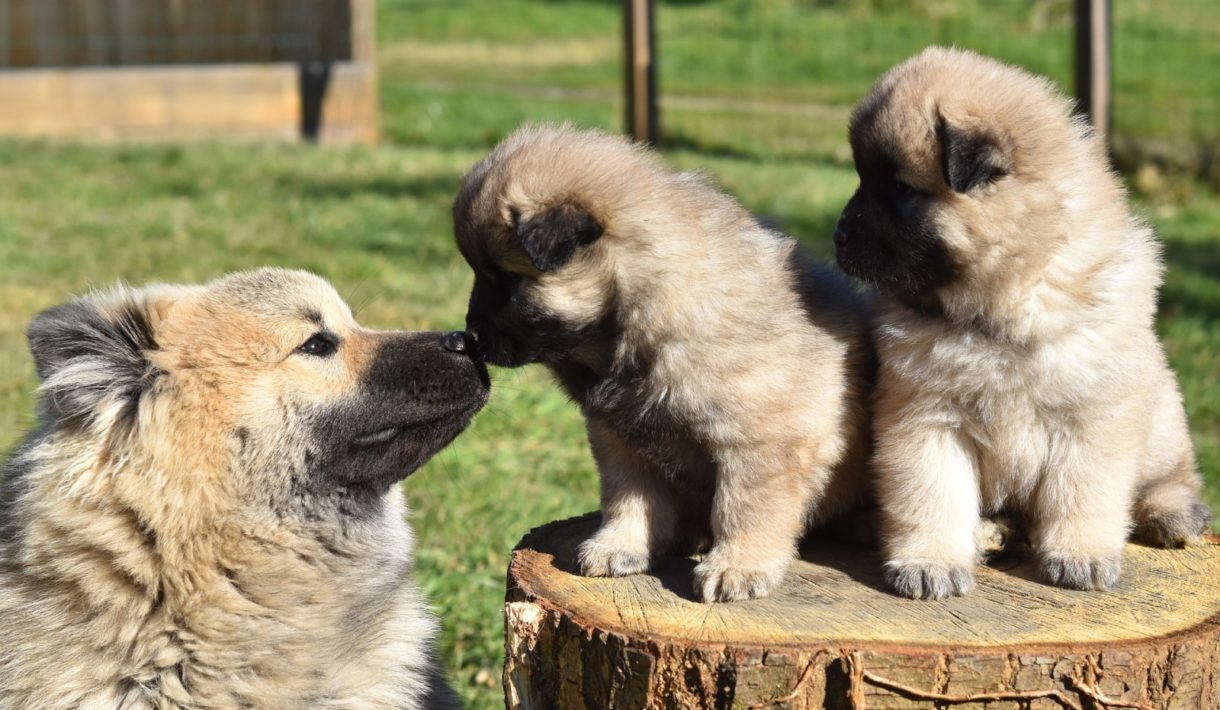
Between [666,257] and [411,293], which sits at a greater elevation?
[666,257]

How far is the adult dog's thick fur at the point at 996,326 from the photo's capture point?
2.78 meters

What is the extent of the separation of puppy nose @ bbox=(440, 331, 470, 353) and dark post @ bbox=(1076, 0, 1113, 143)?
7.49 metres

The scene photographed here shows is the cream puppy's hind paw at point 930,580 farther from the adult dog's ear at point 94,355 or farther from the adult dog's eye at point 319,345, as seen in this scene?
the adult dog's ear at point 94,355

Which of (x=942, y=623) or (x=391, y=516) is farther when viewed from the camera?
(x=391, y=516)

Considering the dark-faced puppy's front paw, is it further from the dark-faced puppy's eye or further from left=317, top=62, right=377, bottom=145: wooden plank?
left=317, top=62, right=377, bottom=145: wooden plank

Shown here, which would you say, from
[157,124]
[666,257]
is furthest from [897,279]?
[157,124]

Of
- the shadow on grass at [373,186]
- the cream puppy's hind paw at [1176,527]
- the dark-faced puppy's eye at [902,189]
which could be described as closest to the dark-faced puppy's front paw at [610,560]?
the dark-faced puppy's eye at [902,189]

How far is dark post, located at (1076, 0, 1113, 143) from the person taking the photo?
31.0ft

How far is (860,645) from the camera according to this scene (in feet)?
Result: 8.24

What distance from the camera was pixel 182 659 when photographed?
289 cm

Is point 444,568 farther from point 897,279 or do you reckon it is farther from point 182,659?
point 897,279

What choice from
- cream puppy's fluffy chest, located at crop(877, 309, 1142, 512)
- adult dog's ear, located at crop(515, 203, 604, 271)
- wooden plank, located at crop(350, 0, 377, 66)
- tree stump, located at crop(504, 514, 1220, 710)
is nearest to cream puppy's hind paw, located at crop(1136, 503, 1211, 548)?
tree stump, located at crop(504, 514, 1220, 710)

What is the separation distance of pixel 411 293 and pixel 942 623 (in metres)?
5.30

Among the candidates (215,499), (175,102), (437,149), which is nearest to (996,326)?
(215,499)
